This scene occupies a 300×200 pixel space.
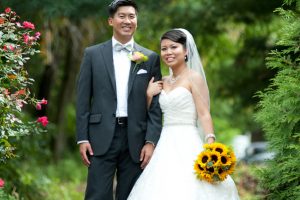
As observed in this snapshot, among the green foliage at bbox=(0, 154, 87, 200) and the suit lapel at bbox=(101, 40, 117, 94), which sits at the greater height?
the suit lapel at bbox=(101, 40, 117, 94)

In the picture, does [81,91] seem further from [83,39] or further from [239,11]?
[83,39]

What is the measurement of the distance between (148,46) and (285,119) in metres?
7.59

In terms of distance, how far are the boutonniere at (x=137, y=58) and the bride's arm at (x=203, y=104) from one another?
46 cm

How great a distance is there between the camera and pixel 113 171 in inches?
225

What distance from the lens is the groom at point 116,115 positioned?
567 centimetres

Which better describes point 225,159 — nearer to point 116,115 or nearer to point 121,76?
point 116,115

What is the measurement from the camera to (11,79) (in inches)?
213

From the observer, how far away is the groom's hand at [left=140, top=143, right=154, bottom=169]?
5.76 meters

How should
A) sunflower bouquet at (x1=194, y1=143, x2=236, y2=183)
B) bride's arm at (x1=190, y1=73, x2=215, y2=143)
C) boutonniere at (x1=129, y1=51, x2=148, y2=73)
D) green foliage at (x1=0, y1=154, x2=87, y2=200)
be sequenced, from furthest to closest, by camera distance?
green foliage at (x1=0, y1=154, x2=87, y2=200), boutonniere at (x1=129, y1=51, x2=148, y2=73), bride's arm at (x1=190, y1=73, x2=215, y2=143), sunflower bouquet at (x1=194, y1=143, x2=236, y2=183)

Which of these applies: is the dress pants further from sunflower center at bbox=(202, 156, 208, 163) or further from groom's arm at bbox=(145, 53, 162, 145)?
sunflower center at bbox=(202, 156, 208, 163)

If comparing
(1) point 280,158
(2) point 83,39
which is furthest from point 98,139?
(2) point 83,39

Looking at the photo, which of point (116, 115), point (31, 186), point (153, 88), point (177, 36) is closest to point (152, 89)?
point (153, 88)

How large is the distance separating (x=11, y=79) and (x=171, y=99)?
51.9 inches

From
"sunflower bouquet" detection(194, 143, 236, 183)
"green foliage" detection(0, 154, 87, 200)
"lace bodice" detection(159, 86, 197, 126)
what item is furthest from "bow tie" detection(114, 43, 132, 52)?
"green foliage" detection(0, 154, 87, 200)
